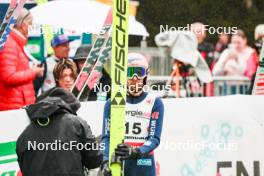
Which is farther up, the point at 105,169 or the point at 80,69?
the point at 80,69

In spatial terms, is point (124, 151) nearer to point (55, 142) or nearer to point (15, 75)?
point (55, 142)

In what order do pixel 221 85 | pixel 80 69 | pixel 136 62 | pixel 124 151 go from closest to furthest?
pixel 124 151 < pixel 136 62 < pixel 80 69 < pixel 221 85

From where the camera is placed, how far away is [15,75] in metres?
10.3

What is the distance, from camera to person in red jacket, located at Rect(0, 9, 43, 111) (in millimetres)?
10289

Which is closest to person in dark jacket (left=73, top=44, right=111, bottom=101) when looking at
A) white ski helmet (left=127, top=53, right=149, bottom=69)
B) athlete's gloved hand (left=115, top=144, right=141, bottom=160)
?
white ski helmet (left=127, top=53, right=149, bottom=69)

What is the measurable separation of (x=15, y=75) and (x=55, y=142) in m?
3.24

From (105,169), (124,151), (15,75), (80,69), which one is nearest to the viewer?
(124,151)

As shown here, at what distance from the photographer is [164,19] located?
13.1m

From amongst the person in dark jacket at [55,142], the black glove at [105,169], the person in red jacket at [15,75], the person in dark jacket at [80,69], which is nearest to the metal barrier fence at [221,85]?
the person in dark jacket at [80,69]

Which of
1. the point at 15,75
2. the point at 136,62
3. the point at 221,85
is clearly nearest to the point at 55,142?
the point at 136,62

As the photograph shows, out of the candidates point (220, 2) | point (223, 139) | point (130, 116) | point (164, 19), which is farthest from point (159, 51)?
point (130, 116)

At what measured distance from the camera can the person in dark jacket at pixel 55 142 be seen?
7215 millimetres

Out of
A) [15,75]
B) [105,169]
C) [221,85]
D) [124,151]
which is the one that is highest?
[15,75]

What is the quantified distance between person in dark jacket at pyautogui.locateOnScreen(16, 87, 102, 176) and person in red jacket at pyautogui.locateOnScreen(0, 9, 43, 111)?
2.94m
